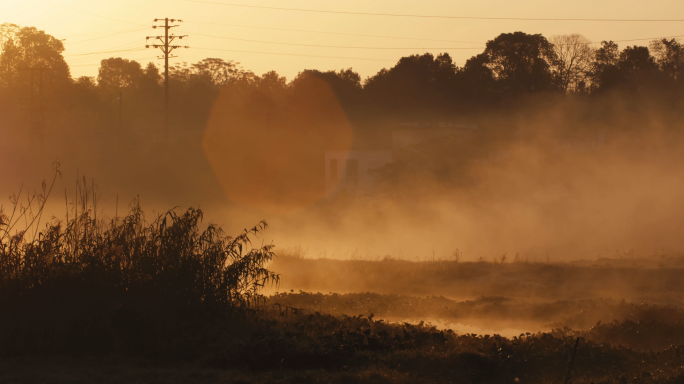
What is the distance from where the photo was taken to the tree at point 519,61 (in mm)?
64438

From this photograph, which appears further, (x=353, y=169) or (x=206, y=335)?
(x=353, y=169)

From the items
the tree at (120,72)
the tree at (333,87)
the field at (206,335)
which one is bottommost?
the field at (206,335)

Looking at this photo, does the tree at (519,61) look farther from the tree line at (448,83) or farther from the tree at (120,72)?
the tree at (120,72)

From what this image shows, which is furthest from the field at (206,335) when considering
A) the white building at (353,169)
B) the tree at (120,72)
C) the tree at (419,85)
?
the tree at (120,72)

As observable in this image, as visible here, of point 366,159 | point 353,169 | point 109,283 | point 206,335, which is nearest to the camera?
point 206,335

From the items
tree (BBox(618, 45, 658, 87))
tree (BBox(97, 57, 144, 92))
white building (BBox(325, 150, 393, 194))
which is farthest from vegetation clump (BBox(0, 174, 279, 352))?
tree (BBox(97, 57, 144, 92))

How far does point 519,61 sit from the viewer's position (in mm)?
66000

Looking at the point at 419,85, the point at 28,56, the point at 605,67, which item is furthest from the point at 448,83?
the point at 28,56

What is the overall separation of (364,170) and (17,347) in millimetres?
42396

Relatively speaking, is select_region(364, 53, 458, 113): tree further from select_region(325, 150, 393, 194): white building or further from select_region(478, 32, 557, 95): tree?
select_region(325, 150, 393, 194): white building

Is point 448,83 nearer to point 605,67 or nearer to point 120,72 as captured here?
point 605,67

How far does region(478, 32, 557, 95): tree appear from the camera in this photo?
6444 centimetres

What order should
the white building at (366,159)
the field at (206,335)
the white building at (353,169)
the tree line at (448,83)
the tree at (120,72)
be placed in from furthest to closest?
the tree at (120,72), the tree line at (448,83), the white building at (366,159), the white building at (353,169), the field at (206,335)

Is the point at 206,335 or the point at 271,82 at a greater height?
the point at 271,82
